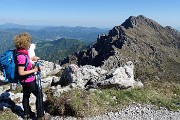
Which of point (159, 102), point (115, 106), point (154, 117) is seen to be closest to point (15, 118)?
point (115, 106)

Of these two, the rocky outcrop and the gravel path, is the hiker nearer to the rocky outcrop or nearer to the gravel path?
the gravel path

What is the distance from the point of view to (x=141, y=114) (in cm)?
1500

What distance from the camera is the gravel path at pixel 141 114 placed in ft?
47.7

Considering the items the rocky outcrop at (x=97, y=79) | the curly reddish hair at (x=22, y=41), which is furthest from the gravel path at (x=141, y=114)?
the curly reddish hair at (x=22, y=41)

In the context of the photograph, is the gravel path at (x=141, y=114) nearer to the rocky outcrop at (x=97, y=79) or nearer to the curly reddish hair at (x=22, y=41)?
the rocky outcrop at (x=97, y=79)

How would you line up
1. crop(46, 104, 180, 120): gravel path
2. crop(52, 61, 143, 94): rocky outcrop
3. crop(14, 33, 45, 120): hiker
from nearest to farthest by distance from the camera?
1. crop(14, 33, 45, 120): hiker
2. crop(46, 104, 180, 120): gravel path
3. crop(52, 61, 143, 94): rocky outcrop

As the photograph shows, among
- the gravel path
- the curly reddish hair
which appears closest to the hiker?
the curly reddish hair

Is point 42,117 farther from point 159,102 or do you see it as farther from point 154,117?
point 159,102

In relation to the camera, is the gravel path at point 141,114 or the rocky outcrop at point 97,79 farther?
the rocky outcrop at point 97,79

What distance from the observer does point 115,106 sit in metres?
15.9

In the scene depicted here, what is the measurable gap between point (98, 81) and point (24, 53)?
27.1ft

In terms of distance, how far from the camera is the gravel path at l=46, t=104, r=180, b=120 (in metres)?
14.5

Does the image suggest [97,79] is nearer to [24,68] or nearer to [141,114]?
[141,114]

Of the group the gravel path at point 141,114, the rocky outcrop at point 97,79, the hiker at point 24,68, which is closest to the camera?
the hiker at point 24,68
